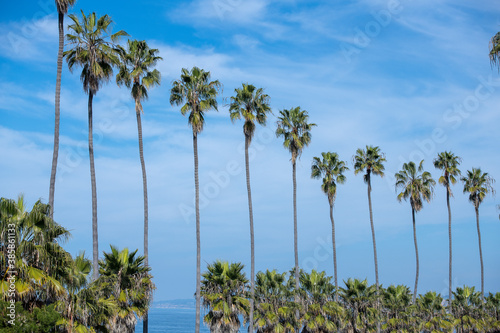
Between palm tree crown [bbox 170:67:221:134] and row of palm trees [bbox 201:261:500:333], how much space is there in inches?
464

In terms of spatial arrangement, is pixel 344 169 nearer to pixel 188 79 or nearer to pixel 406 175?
pixel 406 175

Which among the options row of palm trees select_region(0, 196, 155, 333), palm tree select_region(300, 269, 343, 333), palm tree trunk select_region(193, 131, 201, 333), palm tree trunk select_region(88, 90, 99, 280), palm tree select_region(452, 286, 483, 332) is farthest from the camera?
palm tree select_region(452, 286, 483, 332)

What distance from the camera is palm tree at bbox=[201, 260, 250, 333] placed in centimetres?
3856

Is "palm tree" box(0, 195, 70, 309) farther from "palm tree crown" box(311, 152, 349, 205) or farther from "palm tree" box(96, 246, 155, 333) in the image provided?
"palm tree crown" box(311, 152, 349, 205)

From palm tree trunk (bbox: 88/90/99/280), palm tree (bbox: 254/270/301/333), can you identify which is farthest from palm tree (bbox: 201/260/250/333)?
palm tree trunk (bbox: 88/90/99/280)

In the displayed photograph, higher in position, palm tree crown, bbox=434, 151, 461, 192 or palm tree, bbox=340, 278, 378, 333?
palm tree crown, bbox=434, 151, 461, 192

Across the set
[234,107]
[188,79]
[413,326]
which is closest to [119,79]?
[188,79]

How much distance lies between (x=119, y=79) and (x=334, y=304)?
27.4 meters

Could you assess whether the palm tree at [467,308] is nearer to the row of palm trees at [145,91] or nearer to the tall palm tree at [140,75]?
the row of palm trees at [145,91]

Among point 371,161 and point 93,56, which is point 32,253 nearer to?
point 93,56

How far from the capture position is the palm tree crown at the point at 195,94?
42344mm

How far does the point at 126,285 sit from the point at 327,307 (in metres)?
21.8

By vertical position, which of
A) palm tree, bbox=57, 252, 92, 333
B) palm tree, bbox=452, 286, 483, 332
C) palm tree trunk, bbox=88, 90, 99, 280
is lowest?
palm tree, bbox=452, 286, 483, 332

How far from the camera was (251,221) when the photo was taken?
46.1 metres
